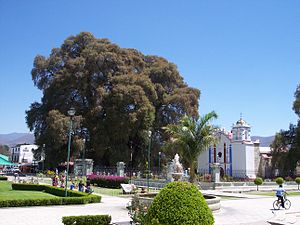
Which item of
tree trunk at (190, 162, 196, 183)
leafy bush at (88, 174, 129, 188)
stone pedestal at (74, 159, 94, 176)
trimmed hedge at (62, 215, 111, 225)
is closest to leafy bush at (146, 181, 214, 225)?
trimmed hedge at (62, 215, 111, 225)

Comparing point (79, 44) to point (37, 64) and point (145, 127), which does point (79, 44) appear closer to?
point (37, 64)

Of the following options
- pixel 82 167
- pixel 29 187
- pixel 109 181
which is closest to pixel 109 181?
pixel 109 181

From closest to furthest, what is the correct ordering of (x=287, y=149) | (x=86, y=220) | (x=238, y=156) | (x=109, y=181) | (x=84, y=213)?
1. (x=86, y=220)
2. (x=84, y=213)
3. (x=109, y=181)
4. (x=287, y=149)
5. (x=238, y=156)

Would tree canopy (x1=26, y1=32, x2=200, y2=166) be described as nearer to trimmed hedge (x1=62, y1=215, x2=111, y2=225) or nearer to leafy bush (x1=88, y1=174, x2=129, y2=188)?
leafy bush (x1=88, y1=174, x2=129, y2=188)

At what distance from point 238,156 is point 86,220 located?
4553cm

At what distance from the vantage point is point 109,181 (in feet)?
103

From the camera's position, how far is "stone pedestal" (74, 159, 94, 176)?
38719 millimetres

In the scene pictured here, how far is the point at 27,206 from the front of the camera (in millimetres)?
16812

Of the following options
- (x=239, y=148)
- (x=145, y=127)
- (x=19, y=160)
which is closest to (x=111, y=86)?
(x=145, y=127)

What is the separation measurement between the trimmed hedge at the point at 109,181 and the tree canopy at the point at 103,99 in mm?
9262

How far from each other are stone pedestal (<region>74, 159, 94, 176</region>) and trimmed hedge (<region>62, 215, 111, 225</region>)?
27878 millimetres

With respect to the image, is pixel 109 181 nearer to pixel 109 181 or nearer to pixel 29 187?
pixel 109 181

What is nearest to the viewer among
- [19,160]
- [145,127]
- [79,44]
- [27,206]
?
[27,206]

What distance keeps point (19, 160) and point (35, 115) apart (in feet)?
251
